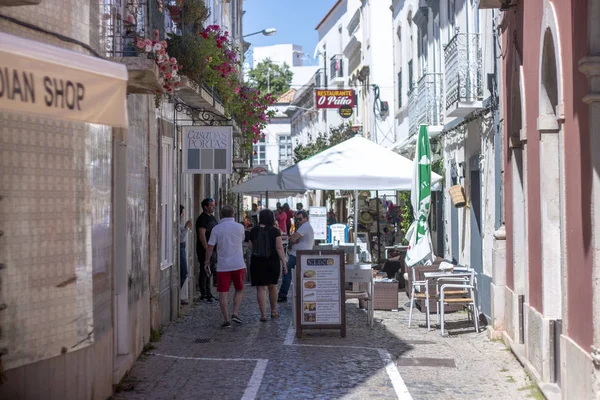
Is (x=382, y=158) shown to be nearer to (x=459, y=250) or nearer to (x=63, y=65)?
(x=459, y=250)

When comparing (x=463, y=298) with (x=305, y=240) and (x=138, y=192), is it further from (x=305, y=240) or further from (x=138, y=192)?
(x=138, y=192)

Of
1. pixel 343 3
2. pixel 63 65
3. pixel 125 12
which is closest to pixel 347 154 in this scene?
pixel 125 12

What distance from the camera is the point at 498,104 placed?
1323cm

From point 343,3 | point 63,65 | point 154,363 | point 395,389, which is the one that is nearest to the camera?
point 63,65

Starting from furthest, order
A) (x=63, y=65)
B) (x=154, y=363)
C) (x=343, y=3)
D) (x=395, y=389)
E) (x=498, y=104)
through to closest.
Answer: (x=343, y=3) < (x=498, y=104) < (x=154, y=363) < (x=395, y=389) < (x=63, y=65)

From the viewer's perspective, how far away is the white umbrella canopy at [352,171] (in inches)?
605

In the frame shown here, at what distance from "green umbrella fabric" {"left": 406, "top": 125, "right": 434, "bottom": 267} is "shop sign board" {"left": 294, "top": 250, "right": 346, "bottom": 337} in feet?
9.44

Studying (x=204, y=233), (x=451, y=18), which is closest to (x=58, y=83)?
(x=204, y=233)

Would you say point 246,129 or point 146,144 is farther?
point 246,129

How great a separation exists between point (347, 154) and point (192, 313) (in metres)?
3.76

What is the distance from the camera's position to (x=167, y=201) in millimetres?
15125

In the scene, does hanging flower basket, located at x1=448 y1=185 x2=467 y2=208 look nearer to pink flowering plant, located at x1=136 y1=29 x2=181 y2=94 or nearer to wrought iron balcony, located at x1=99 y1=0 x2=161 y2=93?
pink flowering plant, located at x1=136 y1=29 x2=181 y2=94

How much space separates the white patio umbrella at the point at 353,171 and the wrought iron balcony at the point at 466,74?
4.41 ft

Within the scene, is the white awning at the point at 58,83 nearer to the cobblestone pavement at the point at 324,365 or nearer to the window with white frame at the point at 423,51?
the cobblestone pavement at the point at 324,365
